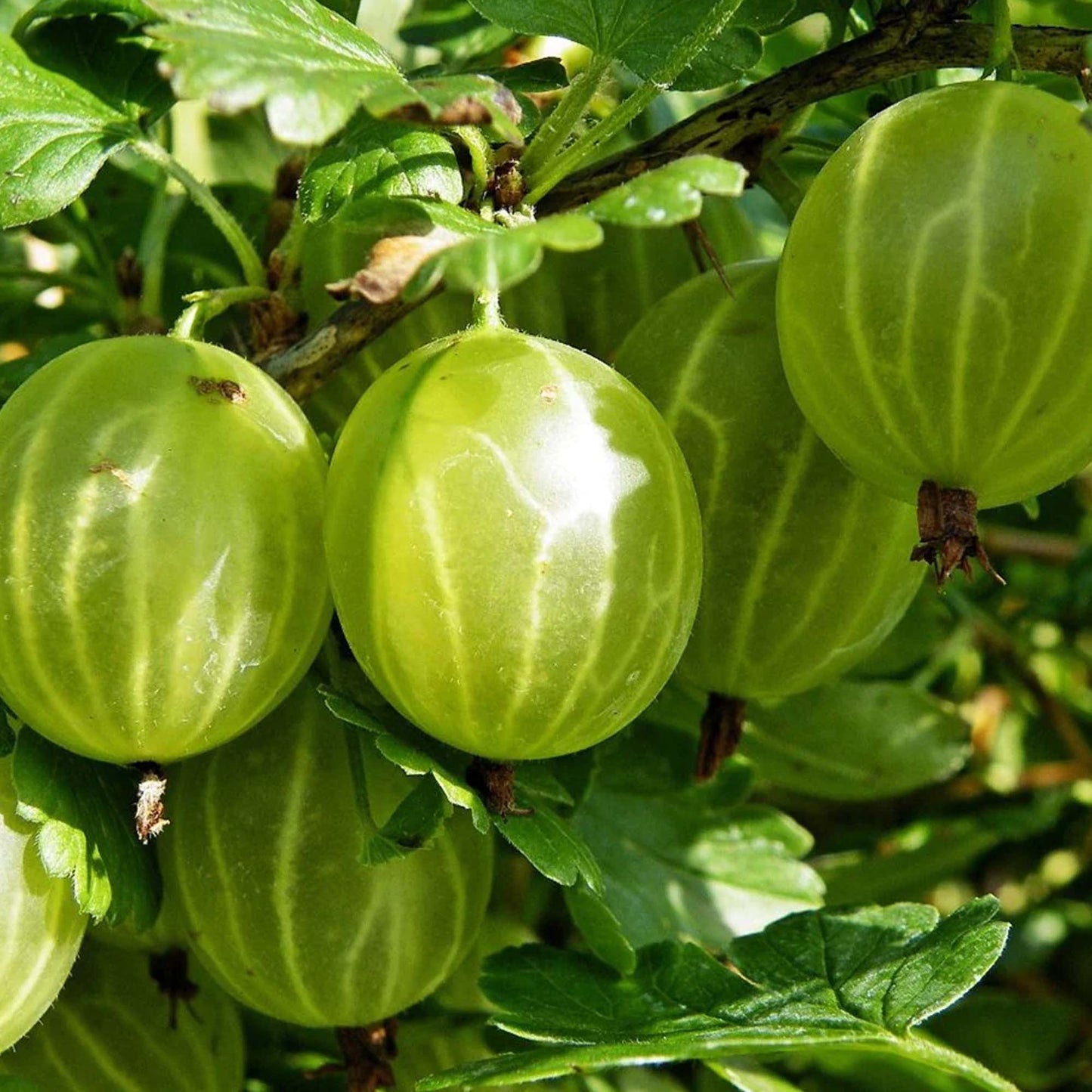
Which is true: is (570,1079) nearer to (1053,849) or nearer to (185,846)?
(185,846)

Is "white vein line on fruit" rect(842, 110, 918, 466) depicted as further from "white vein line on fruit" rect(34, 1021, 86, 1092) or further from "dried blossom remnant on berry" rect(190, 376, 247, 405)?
"white vein line on fruit" rect(34, 1021, 86, 1092)

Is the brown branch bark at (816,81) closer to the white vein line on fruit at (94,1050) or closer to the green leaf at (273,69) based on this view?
the green leaf at (273,69)

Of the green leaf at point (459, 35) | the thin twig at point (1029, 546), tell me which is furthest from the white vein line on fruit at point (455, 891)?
the thin twig at point (1029, 546)

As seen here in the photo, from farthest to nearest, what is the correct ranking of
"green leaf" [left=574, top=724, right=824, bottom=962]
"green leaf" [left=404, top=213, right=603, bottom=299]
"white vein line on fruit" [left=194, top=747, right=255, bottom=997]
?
"green leaf" [left=574, top=724, right=824, bottom=962] < "white vein line on fruit" [left=194, top=747, right=255, bottom=997] < "green leaf" [left=404, top=213, right=603, bottom=299]

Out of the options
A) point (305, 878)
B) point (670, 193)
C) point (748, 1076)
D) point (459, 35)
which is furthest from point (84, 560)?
point (459, 35)

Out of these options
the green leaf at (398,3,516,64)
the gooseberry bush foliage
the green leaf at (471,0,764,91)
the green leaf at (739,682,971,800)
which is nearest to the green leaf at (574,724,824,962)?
the gooseberry bush foliage

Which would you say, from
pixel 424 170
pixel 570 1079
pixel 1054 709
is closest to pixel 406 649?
pixel 424 170

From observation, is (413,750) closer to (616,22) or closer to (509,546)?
(509,546)
